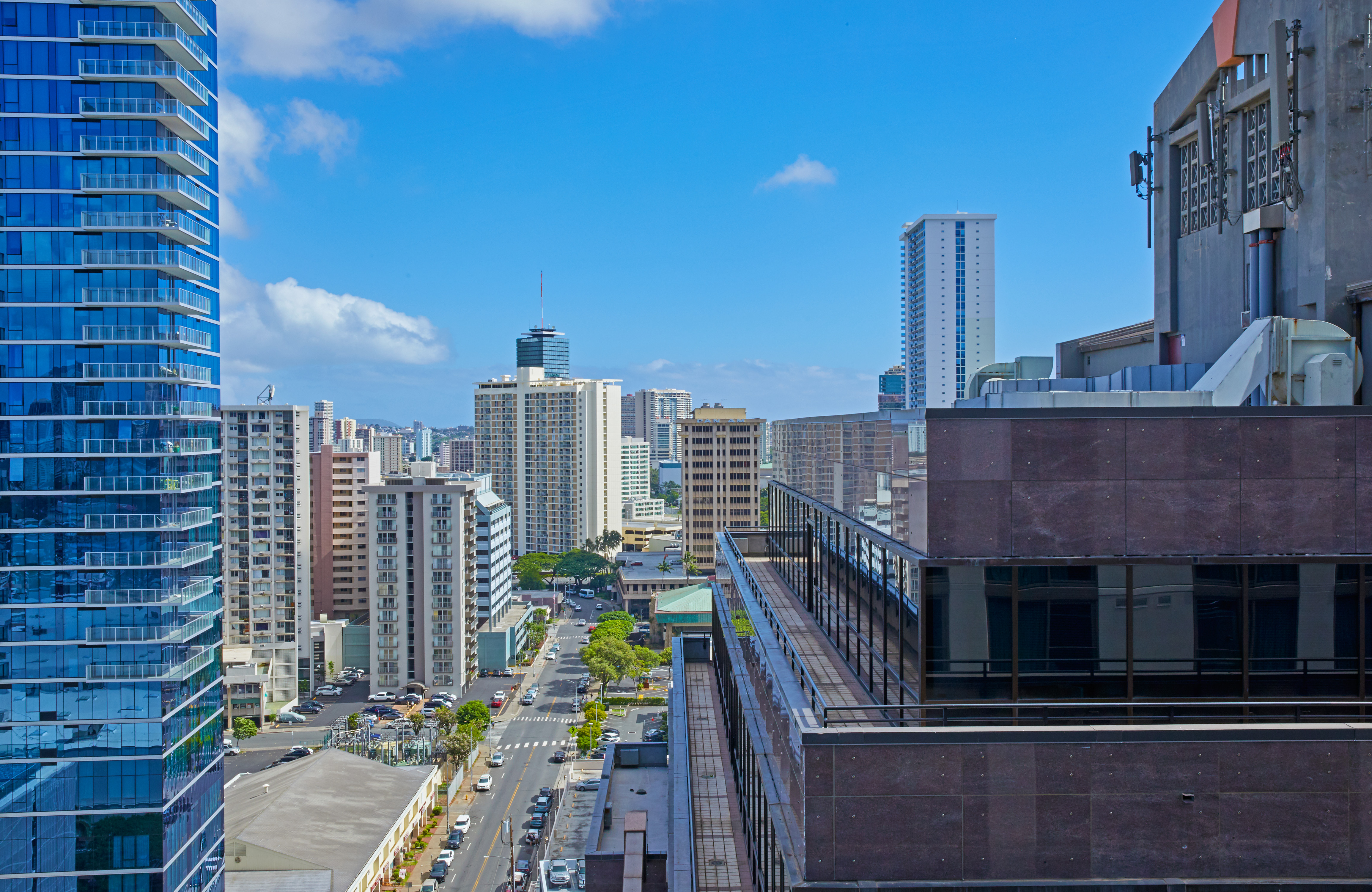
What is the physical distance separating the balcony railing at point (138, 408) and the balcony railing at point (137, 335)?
2214 millimetres

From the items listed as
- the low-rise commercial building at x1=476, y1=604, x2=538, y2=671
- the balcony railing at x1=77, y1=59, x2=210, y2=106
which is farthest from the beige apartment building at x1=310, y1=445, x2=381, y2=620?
the balcony railing at x1=77, y1=59, x2=210, y2=106

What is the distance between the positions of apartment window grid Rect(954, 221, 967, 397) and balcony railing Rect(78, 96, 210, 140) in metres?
161

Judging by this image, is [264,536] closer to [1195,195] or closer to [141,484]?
[141,484]

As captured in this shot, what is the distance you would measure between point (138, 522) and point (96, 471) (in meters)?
2.40

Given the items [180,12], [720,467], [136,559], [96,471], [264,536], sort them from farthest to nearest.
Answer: [720,467] < [264,536] < [180,12] < [136,559] < [96,471]

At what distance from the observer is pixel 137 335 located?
116 feet

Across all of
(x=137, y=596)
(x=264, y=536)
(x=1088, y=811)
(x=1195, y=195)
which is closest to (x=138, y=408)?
(x=137, y=596)

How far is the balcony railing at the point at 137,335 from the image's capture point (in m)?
35.1

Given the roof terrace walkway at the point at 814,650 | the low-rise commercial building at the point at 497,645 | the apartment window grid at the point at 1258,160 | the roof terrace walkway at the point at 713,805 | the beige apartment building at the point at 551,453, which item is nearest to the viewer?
the roof terrace walkway at the point at 814,650

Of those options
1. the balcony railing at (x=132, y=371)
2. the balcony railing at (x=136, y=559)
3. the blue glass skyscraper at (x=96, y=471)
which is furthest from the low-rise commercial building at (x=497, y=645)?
the balcony railing at (x=132, y=371)

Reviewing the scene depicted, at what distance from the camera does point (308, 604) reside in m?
84.2

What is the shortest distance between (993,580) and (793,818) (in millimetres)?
4020

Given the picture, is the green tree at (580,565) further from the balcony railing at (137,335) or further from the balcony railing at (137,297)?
the balcony railing at (137,297)

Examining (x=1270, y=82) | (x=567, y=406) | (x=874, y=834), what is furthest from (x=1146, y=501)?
(x=567, y=406)
